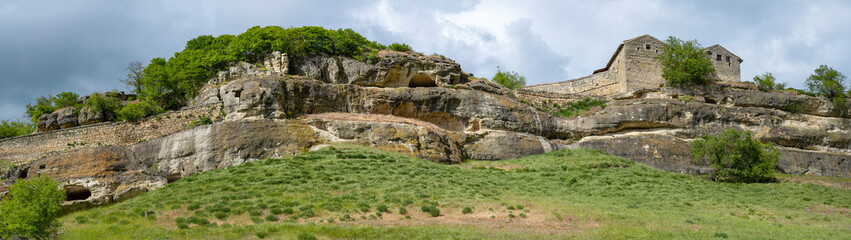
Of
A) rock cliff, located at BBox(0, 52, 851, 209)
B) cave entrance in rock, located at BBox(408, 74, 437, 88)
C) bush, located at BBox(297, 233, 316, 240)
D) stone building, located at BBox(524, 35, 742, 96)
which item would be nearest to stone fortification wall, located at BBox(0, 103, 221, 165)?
rock cliff, located at BBox(0, 52, 851, 209)

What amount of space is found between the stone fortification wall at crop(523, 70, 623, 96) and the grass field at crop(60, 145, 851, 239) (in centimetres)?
2107

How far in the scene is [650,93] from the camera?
48.4 metres

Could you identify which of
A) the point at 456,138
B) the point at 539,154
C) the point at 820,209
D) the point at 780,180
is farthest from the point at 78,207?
the point at 780,180

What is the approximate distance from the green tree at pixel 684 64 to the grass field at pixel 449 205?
52.1ft

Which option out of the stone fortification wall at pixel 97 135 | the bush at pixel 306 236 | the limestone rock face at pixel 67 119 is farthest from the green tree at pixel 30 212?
the limestone rock face at pixel 67 119

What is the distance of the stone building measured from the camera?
175ft

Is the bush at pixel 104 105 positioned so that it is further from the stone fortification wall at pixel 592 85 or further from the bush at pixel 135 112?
the stone fortification wall at pixel 592 85

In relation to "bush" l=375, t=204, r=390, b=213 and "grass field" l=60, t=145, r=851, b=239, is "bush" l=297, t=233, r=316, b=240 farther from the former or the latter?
"bush" l=375, t=204, r=390, b=213

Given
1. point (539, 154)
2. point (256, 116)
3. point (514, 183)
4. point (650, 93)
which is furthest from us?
point (650, 93)

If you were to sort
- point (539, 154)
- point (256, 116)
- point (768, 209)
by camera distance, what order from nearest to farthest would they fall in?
point (768, 209), point (256, 116), point (539, 154)

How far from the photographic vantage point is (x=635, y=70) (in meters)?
53.6

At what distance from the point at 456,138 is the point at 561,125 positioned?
9466 millimetres

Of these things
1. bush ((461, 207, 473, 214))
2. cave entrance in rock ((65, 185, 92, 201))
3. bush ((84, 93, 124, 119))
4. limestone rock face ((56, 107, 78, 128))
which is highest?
bush ((84, 93, 124, 119))

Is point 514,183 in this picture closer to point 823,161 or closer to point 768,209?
point 768,209
